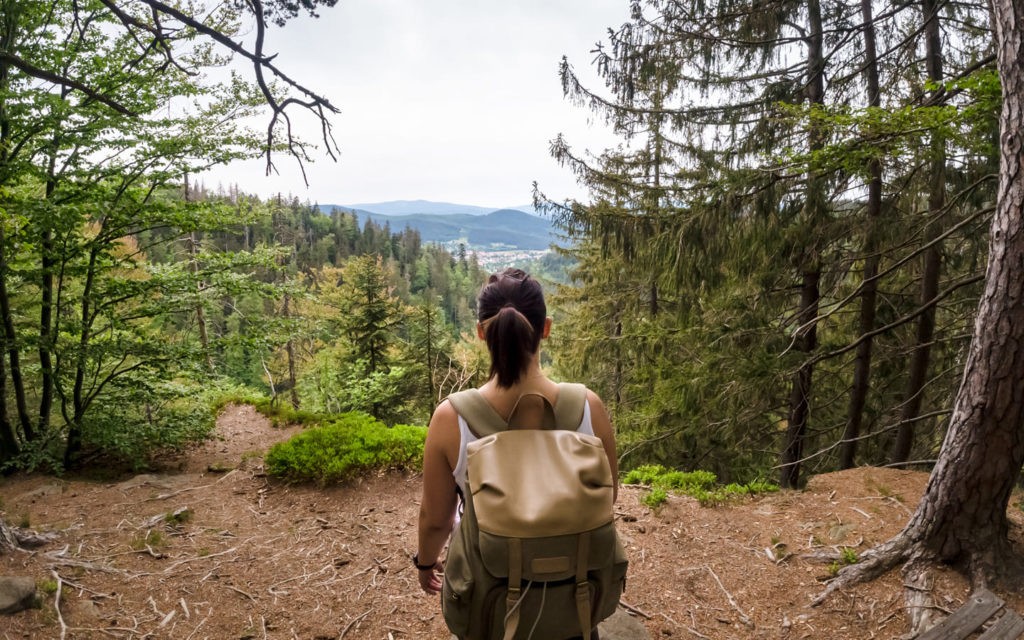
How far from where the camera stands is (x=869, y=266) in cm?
625

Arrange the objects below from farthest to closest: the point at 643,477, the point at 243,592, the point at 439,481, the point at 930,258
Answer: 1. the point at 930,258
2. the point at 643,477
3. the point at 243,592
4. the point at 439,481

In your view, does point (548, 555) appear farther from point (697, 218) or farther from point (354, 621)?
point (697, 218)

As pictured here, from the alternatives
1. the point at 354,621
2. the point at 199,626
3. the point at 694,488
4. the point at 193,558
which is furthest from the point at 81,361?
the point at 694,488

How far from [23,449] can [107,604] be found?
4.34 metres

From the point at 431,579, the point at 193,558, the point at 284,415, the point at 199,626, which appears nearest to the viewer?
the point at 431,579

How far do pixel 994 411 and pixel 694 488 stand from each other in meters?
2.48

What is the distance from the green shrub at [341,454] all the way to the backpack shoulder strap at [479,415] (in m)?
4.21

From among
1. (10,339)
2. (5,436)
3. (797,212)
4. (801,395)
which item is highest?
(797,212)

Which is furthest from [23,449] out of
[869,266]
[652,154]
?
[652,154]

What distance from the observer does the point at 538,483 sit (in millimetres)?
1314

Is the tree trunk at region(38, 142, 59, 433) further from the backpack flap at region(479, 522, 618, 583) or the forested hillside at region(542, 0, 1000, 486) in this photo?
the backpack flap at region(479, 522, 618, 583)

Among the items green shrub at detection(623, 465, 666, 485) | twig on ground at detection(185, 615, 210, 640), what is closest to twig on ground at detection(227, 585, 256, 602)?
twig on ground at detection(185, 615, 210, 640)

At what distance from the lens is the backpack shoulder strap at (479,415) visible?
146cm

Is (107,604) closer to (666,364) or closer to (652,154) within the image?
(666,364)
